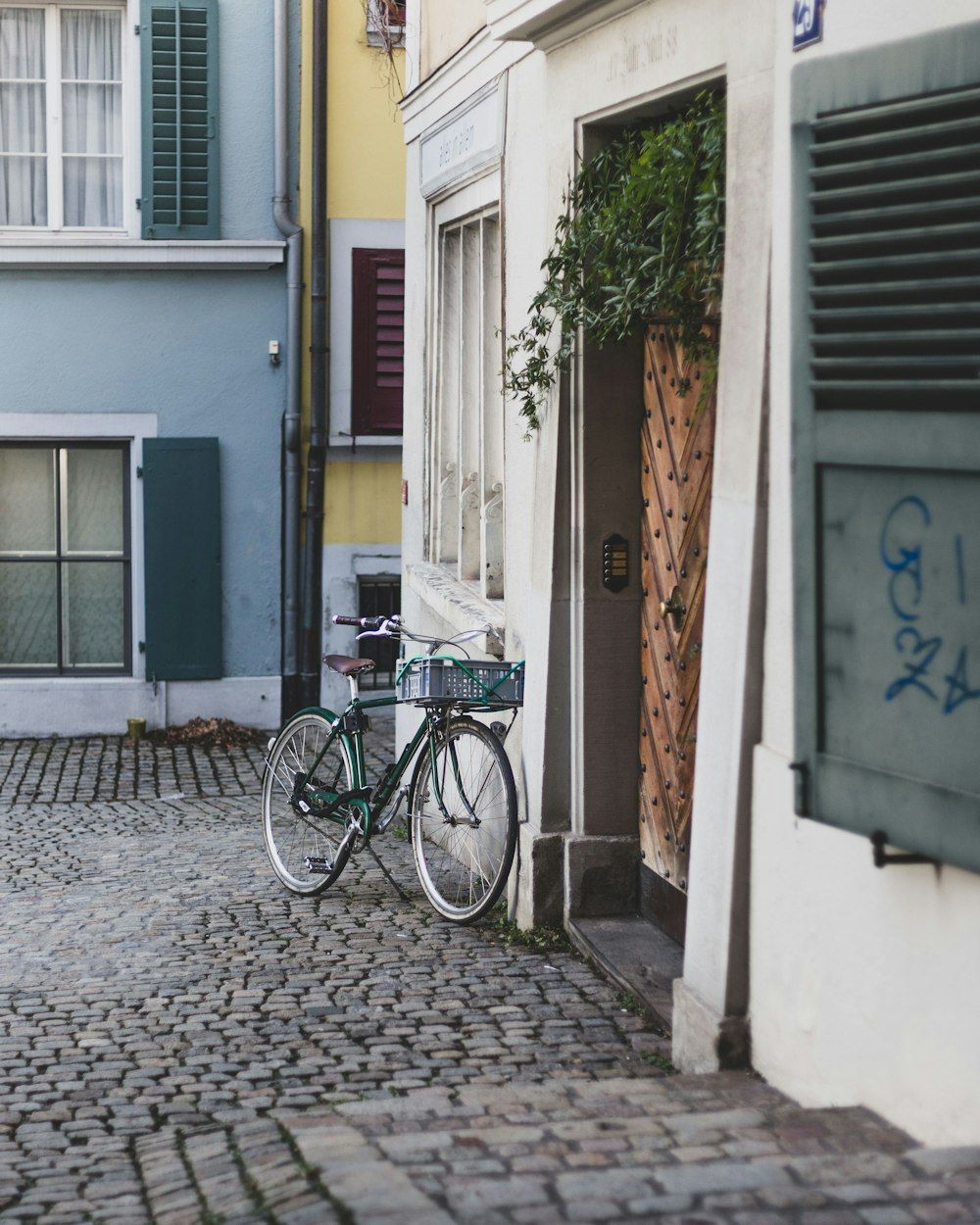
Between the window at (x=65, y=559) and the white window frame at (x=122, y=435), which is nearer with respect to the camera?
the white window frame at (x=122, y=435)

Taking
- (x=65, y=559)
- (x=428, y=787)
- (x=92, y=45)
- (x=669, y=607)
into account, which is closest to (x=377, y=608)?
(x=65, y=559)

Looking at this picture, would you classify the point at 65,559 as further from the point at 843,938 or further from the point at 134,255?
the point at 843,938

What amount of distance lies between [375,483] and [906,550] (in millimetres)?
9638

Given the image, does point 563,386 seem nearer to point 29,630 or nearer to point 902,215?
point 902,215

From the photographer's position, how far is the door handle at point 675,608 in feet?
20.0

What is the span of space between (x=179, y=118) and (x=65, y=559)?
3.29 m

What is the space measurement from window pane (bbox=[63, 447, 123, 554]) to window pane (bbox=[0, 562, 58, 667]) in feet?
0.96

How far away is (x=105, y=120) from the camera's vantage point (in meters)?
12.7

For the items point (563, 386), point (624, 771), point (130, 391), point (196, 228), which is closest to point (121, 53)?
point (196, 228)

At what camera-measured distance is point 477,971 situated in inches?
245

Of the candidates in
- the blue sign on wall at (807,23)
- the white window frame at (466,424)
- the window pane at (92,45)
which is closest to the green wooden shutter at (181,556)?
the window pane at (92,45)

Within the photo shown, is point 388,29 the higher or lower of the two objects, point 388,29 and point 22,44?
the higher

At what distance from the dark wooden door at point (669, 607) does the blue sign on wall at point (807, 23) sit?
1.56m

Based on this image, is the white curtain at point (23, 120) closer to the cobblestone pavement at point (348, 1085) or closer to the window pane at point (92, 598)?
the window pane at point (92, 598)
